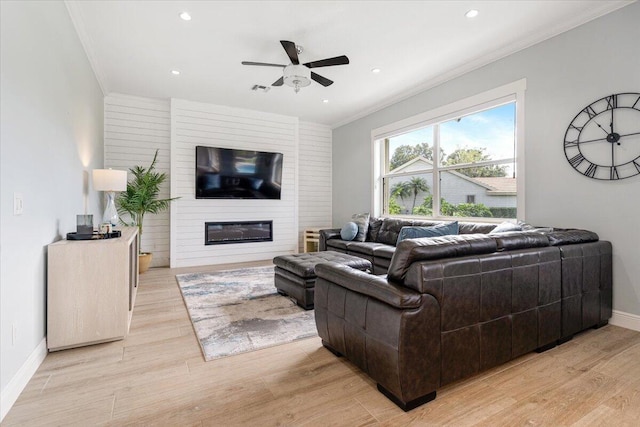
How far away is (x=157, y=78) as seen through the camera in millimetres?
4512

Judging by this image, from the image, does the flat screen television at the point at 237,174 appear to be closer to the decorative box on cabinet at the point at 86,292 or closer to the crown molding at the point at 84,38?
the crown molding at the point at 84,38

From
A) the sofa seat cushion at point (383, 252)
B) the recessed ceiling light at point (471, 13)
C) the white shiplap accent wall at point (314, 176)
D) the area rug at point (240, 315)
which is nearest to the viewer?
the area rug at point (240, 315)

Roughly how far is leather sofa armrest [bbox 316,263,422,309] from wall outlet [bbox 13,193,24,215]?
6.10ft

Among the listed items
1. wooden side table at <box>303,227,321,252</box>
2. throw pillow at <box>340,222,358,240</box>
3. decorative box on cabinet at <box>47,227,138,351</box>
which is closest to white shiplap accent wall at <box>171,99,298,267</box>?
wooden side table at <box>303,227,321,252</box>

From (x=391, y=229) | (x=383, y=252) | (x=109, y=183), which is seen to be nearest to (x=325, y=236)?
(x=391, y=229)

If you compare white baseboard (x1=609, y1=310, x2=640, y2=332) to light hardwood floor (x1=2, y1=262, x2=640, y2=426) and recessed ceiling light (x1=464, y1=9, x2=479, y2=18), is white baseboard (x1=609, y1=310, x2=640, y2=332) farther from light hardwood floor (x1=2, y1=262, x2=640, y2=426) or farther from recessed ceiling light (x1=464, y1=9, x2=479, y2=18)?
recessed ceiling light (x1=464, y1=9, x2=479, y2=18)

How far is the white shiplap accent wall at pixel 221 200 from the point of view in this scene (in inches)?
216

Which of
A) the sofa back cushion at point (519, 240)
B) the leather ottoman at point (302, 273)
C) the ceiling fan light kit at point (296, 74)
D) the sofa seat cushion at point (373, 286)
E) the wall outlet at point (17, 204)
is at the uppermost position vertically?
the ceiling fan light kit at point (296, 74)

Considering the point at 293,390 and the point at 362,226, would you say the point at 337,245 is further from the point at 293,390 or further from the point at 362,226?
the point at 293,390

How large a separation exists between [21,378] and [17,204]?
1039mm

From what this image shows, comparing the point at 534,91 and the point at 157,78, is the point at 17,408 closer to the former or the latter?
the point at 157,78

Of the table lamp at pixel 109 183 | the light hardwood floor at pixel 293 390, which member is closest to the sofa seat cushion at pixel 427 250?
the light hardwood floor at pixel 293 390

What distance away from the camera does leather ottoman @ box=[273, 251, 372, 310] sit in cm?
321

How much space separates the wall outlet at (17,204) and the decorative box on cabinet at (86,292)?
514mm
